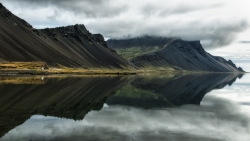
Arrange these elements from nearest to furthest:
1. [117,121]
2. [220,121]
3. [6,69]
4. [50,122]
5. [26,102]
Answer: [50,122] → [117,121] → [220,121] → [26,102] → [6,69]

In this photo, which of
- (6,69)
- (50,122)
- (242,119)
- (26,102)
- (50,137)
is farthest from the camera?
(6,69)

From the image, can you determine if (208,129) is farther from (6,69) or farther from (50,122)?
(6,69)

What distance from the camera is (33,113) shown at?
37.0 meters

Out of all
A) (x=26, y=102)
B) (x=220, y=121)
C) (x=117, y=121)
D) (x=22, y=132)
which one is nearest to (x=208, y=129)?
(x=220, y=121)

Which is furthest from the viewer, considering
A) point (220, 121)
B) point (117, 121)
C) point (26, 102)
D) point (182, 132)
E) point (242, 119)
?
point (26, 102)

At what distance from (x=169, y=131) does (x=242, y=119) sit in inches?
685

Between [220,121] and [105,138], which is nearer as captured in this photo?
[105,138]

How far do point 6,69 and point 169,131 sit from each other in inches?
5506

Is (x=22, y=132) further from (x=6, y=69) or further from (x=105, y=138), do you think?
(x=6, y=69)

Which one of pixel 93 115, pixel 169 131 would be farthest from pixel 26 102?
pixel 169 131

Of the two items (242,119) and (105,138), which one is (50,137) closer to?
(105,138)

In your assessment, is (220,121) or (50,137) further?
(220,121)

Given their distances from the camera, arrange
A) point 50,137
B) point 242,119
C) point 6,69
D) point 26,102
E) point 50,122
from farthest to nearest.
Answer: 1. point 6,69
2. point 26,102
3. point 242,119
4. point 50,122
5. point 50,137

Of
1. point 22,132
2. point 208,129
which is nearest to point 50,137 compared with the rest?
point 22,132
